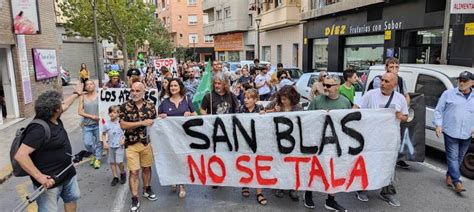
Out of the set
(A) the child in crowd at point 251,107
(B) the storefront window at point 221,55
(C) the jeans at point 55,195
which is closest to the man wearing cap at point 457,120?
(A) the child in crowd at point 251,107

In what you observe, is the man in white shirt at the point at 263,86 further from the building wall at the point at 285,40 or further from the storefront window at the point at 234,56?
the storefront window at the point at 234,56

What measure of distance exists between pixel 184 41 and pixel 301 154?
59.1 m

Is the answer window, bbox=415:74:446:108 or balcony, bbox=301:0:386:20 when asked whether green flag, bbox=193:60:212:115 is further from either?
balcony, bbox=301:0:386:20

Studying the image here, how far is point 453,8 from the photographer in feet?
27.8

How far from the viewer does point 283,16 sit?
2444cm

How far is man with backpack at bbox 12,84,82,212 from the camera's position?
3.16 meters

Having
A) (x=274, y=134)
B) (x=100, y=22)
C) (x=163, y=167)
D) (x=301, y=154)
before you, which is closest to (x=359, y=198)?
(x=301, y=154)

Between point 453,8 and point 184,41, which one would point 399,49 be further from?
point 184,41

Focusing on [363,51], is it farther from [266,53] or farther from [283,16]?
[266,53]

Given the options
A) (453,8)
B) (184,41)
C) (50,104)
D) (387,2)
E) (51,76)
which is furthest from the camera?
(184,41)

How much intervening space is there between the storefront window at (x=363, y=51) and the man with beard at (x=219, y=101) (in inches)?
517

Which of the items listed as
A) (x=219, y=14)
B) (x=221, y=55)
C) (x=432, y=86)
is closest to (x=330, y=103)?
(x=432, y=86)

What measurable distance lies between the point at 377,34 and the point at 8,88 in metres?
14.7

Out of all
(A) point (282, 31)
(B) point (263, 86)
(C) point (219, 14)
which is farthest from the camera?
(C) point (219, 14)
